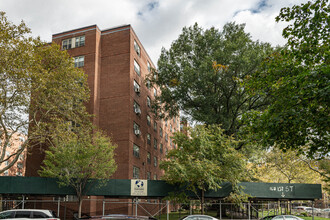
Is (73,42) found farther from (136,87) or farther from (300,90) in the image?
(300,90)

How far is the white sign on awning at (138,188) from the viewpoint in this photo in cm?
2828

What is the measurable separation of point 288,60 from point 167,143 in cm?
4624

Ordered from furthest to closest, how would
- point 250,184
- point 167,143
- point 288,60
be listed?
point 167,143 → point 250,184 → point 288,60

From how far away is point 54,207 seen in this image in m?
34.2

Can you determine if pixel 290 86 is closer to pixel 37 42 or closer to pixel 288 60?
pixel 288 60

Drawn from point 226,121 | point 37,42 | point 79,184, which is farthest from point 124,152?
point 37,42

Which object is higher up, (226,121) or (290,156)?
(226,121)

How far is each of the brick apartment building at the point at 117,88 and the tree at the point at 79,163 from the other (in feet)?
23.6

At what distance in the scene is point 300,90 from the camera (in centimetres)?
1284

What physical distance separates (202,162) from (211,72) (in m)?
11.7

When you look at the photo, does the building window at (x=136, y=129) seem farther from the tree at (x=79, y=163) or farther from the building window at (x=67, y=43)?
the building window at (x=67, y=43)

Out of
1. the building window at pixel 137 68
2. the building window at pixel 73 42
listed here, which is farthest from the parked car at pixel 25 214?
the building window at pixel 73 42

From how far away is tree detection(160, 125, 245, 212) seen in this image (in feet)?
85.9

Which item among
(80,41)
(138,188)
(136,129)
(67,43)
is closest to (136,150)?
(136,129)
